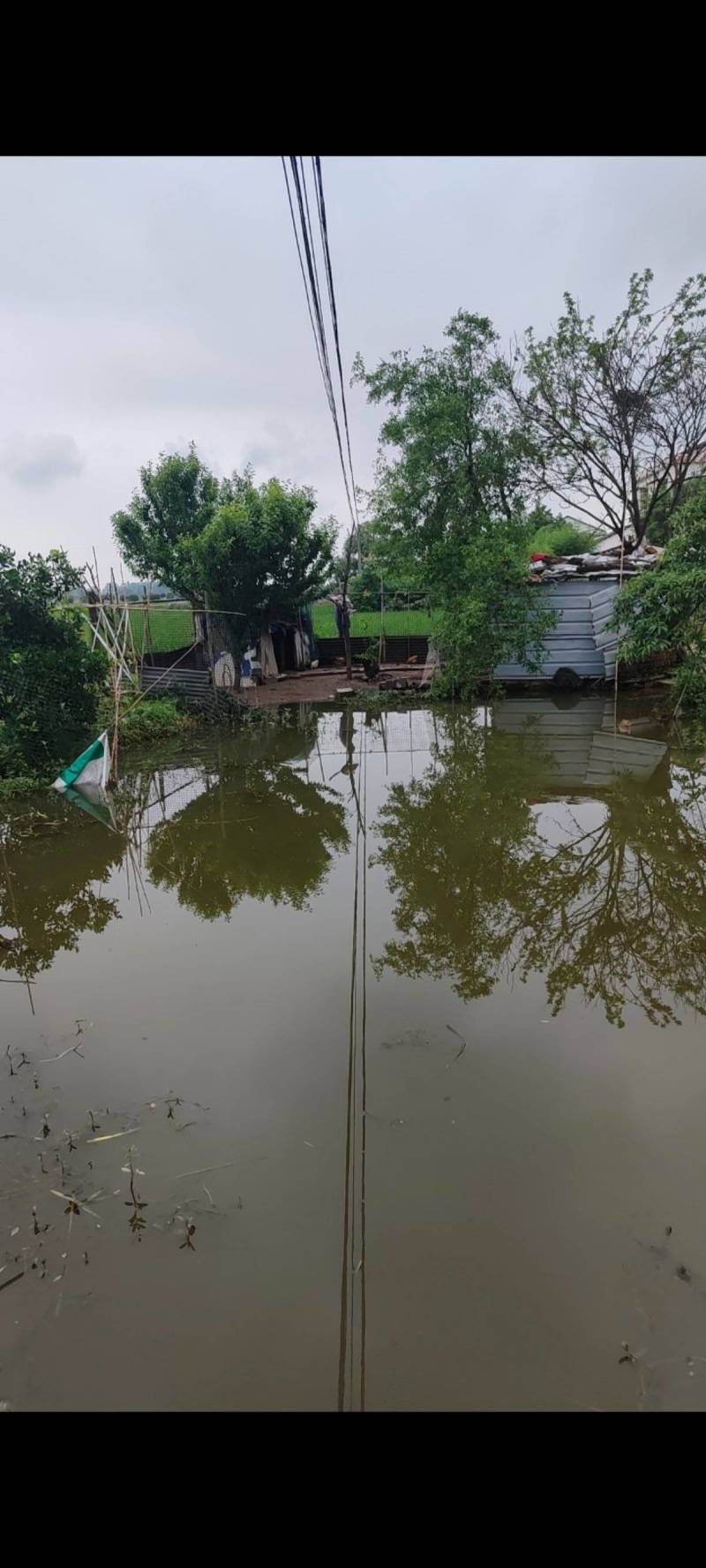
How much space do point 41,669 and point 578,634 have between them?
34.9ft

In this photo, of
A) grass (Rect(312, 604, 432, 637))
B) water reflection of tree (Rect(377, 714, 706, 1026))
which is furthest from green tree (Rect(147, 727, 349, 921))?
grass (Rect(312, 604, 432, 637))

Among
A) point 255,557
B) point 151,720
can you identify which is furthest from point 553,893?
point 255,557

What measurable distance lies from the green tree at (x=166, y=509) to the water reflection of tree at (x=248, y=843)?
1147 cm

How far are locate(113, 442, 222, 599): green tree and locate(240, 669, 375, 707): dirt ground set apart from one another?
399cm

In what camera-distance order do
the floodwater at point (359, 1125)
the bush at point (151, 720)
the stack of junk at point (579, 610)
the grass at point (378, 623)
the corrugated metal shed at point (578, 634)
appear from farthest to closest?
the grass at point (378, 623)
the corrugated metal shed at point (578, 634)
the stack of junk at point (579, 610)
the bush at point (151, 720)
the floodwater at point (359, 1125)

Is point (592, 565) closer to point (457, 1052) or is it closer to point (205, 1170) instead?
point (457, 1052)

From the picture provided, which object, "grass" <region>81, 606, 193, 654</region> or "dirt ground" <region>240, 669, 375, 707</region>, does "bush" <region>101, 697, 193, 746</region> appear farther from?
"grass" <region>81, 606, 193, 654</region>

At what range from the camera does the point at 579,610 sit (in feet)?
48.1

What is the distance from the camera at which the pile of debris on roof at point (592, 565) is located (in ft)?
46.5

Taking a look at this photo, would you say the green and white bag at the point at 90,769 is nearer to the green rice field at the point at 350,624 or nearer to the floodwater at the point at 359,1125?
the floodwater at the point at 359,1125

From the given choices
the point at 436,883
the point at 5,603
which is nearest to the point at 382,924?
the point at 436,883

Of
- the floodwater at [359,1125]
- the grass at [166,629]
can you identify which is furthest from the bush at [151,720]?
the grass at [166,629]

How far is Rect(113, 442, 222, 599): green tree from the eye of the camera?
18.9 m
